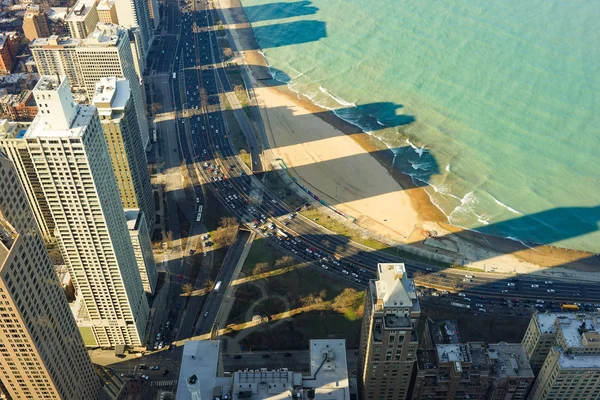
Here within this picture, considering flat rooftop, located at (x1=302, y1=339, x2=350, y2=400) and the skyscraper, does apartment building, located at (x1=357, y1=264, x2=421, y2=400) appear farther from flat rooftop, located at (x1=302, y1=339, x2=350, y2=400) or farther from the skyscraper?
the skyscraper

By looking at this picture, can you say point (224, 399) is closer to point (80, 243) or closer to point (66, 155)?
point (80, 243)

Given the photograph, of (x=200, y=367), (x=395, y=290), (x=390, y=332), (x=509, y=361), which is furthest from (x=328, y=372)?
(x=509, y=361)

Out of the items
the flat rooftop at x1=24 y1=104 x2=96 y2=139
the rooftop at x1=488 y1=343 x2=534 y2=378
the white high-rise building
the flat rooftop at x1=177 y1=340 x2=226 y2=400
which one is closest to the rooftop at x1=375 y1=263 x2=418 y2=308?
the rooftop at x1=488 y1=343 x2=534 y2=378

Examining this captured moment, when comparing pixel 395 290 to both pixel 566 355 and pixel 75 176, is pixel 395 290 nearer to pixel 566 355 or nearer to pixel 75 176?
pixel 566 355

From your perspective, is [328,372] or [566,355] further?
[328,372]

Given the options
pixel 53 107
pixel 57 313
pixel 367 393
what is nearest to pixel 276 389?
pixel 367 393

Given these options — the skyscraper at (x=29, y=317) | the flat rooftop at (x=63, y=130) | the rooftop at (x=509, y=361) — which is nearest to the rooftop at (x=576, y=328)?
the rooftop at (x=509, y=361)
